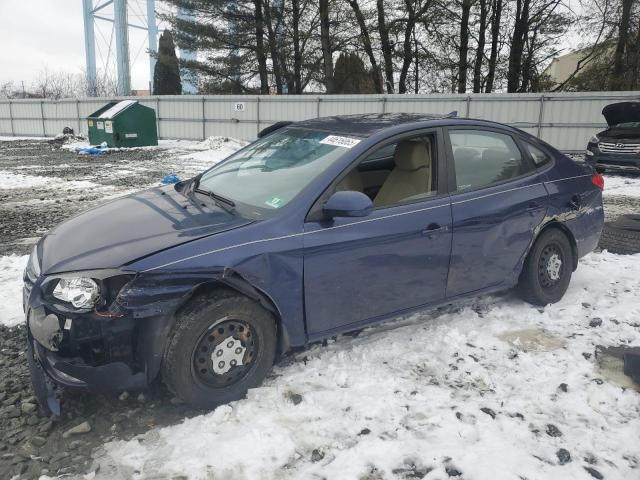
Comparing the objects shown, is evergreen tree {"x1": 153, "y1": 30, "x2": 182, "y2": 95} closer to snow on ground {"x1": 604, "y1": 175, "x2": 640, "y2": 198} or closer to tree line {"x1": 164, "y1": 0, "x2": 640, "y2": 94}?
tree line {"x1": 164, "y1": 0, "x2": 640, "y2": 94}

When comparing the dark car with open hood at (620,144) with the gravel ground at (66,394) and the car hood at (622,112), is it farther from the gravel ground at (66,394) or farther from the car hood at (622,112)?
the gravel ground at (66,394)

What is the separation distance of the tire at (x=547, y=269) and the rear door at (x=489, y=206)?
6.6 inches

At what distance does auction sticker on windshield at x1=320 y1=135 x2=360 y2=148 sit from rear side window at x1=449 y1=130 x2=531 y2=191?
796 mm

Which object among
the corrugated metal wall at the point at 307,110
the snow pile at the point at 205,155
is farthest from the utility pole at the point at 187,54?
the snow pile at the point at 205,155

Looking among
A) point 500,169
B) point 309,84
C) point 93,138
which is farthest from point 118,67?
point 500,169

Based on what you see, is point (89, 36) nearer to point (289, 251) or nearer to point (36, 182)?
point (36, 182)

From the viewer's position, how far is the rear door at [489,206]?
3631mm

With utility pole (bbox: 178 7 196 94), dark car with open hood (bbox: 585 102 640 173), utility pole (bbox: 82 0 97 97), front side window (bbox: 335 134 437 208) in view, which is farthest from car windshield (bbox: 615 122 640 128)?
utility pole (bbox: 82 0 97 97)

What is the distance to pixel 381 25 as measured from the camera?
81.9 feet

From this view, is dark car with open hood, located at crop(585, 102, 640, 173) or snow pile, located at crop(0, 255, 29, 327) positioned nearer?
snow pile, located at crop(0, 255, 29, 327)

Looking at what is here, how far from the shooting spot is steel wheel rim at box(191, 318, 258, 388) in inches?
110

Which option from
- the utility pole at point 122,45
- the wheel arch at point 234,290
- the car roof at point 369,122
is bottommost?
the wheel arch at point 234,290

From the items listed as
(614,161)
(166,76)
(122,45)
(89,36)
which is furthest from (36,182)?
(89,36)

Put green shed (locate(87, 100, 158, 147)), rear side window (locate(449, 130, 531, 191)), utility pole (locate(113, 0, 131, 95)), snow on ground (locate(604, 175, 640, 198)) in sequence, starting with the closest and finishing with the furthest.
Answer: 1. rear side window (locate(449, 130, 531, 191))
2. snow on ground (locate(604, 175, 640, 198))
3. green shed (locate(87, 100, 158, 147))
4. utility pole (locate(113, 0, 131, 95))
